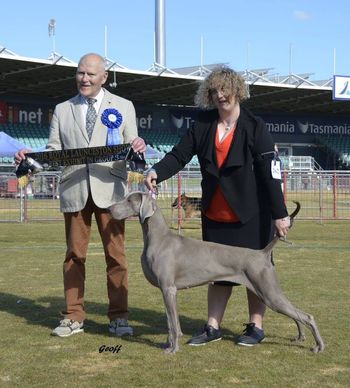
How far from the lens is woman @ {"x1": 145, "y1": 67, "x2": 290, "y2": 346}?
16.2 ft

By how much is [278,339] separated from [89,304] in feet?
7.57

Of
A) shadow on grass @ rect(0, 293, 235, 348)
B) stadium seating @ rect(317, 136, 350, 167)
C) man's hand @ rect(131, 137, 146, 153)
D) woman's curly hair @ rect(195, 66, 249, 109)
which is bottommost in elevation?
shadow on grass @ rect(0, 293, 235, 348)

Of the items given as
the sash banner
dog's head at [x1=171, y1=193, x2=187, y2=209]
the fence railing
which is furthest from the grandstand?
the sash banner

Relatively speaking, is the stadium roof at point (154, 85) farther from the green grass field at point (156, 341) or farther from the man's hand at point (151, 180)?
the man's hand at point (151, 180)

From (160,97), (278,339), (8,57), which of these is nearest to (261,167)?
(278,339)

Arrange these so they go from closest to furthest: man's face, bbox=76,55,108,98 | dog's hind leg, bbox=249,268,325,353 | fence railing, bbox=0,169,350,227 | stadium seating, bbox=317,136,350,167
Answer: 1. dog's hind leg, bbox=249,268,325,353
2. man's face, bbox=76,55,108,98
3. fence railing, bbox=0,169,350,227
4. stadium seating, bbox=317,136,350,167

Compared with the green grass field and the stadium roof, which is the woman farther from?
the stadium roof

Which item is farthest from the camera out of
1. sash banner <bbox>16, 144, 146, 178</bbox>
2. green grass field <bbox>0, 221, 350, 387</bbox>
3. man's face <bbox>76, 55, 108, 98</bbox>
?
sash banner <bbox>16, 144, 146, 178</bbox>

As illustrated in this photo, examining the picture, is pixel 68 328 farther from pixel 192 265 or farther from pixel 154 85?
pixel 154 85

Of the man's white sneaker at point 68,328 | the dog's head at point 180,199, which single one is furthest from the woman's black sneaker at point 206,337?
the dog's head at point 180,199

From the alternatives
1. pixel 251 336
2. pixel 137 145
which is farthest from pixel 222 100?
pixel 251 336

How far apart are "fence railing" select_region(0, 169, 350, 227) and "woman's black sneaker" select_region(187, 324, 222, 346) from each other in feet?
41.7

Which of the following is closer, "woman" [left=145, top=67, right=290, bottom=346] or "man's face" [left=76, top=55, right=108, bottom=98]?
"woman" [left=145, top=67, right=290, bottom=346]

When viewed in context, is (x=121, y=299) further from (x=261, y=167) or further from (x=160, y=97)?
(x=160, y=97)
